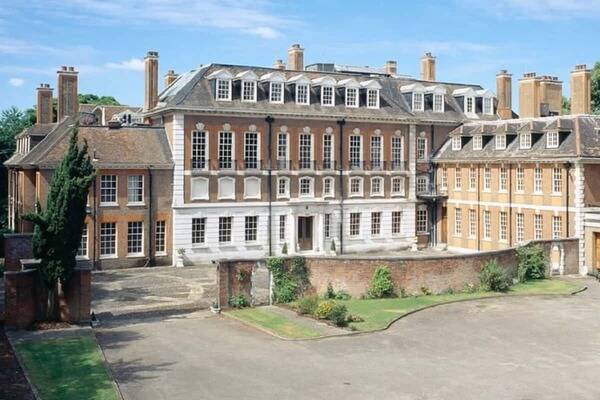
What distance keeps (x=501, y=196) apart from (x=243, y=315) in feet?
77.3

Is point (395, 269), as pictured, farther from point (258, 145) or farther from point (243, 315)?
point (258, 145)

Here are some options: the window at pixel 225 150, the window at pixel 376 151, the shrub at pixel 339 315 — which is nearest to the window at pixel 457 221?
the window at pixel 376 151

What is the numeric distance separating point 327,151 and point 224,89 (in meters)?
8.36

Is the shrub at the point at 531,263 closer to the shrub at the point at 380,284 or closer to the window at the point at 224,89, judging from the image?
the shrub at the point at 380,284

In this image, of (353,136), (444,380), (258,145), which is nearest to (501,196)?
(353,136)

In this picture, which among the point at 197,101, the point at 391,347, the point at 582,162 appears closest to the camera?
the point at 391,347

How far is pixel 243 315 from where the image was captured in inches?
1146

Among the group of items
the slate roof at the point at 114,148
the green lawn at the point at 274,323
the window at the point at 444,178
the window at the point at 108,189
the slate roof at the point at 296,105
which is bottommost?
the green lawn at the point at 274,323

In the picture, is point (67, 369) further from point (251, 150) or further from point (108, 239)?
point (251, 150)

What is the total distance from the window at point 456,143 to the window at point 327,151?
9.42 metres

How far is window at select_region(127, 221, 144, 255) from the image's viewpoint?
4228 cm

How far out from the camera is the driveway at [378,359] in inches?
770

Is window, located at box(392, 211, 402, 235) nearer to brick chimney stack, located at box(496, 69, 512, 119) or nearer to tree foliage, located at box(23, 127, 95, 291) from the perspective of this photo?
brick chimney stack, located at box(496, 69, 512, 119)

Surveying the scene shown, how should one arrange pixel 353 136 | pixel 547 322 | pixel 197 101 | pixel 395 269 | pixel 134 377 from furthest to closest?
1. pixel 353 136
2. pixel 197 101
3. pixel 395 269
4. pixel 547 322
5. pixel 134 377
